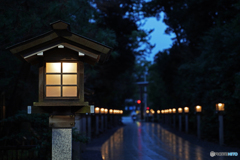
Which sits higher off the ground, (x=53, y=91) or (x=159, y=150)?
(x=53, y=91)

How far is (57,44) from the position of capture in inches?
322

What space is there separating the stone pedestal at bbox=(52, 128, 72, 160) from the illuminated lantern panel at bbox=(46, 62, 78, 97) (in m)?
1.00

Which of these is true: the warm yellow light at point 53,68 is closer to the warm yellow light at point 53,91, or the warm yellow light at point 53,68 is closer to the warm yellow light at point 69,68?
the warm yellow light at point 69,68

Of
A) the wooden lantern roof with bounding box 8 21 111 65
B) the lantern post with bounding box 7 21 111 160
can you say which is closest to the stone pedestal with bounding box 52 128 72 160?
the lantern post with bounding box 7 21 111 160

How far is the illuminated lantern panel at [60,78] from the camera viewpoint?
8.34m

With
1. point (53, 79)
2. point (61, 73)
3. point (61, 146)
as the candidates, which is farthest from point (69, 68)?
point (61, 146)

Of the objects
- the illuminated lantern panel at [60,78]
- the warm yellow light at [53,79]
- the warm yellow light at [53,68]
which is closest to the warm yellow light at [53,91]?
the illuminated lantern panel at [60,78]

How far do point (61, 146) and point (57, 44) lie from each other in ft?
8.37

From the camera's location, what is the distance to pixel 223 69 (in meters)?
21.2

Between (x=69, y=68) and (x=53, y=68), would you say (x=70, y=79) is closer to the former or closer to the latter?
(x=69, y=68)

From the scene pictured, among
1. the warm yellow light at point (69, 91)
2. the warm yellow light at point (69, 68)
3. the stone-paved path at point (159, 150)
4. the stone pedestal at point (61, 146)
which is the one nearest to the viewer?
the stone pedestal at point (61, 146)

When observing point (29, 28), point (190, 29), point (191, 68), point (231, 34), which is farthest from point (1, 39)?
point (190, 29)

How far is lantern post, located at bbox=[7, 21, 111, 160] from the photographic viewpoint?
26.5 ft

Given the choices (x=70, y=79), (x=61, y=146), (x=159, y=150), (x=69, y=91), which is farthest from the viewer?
(x=159, y=150)
